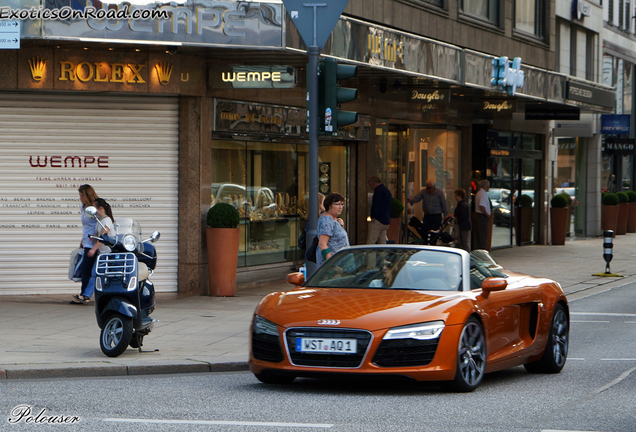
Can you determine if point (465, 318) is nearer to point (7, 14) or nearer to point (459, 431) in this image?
point (459, 431)

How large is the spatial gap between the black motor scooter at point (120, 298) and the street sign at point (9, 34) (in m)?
4.74

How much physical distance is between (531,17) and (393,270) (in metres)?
21.0

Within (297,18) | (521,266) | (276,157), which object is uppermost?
(297,18)

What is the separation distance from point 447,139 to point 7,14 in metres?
13.5

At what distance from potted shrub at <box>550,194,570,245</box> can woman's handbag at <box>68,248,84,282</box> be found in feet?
59.2

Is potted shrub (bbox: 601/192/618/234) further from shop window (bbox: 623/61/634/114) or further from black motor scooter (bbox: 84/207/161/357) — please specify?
black motor scooter (bbox: 84/207/161/357)

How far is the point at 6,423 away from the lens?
6719 millimetres

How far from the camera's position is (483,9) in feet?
82.8

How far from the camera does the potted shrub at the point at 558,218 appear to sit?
29109 mm

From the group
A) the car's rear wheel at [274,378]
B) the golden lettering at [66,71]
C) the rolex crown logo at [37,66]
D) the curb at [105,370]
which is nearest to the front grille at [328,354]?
the car's rear wheel at [274,378]

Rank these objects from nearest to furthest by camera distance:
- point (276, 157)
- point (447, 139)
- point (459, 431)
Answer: point (459, 431) → point (276, 157) → point (447, 139)

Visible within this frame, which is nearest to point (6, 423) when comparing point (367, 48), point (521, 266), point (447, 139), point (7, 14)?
point (7, 14)

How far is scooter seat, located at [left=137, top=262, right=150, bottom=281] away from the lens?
1009 cm

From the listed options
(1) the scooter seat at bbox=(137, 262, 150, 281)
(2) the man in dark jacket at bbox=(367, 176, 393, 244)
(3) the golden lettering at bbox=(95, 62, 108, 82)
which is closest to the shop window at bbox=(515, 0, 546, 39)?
(2) the man in dark jacket at bbox=(367, 176, 393, 244)
